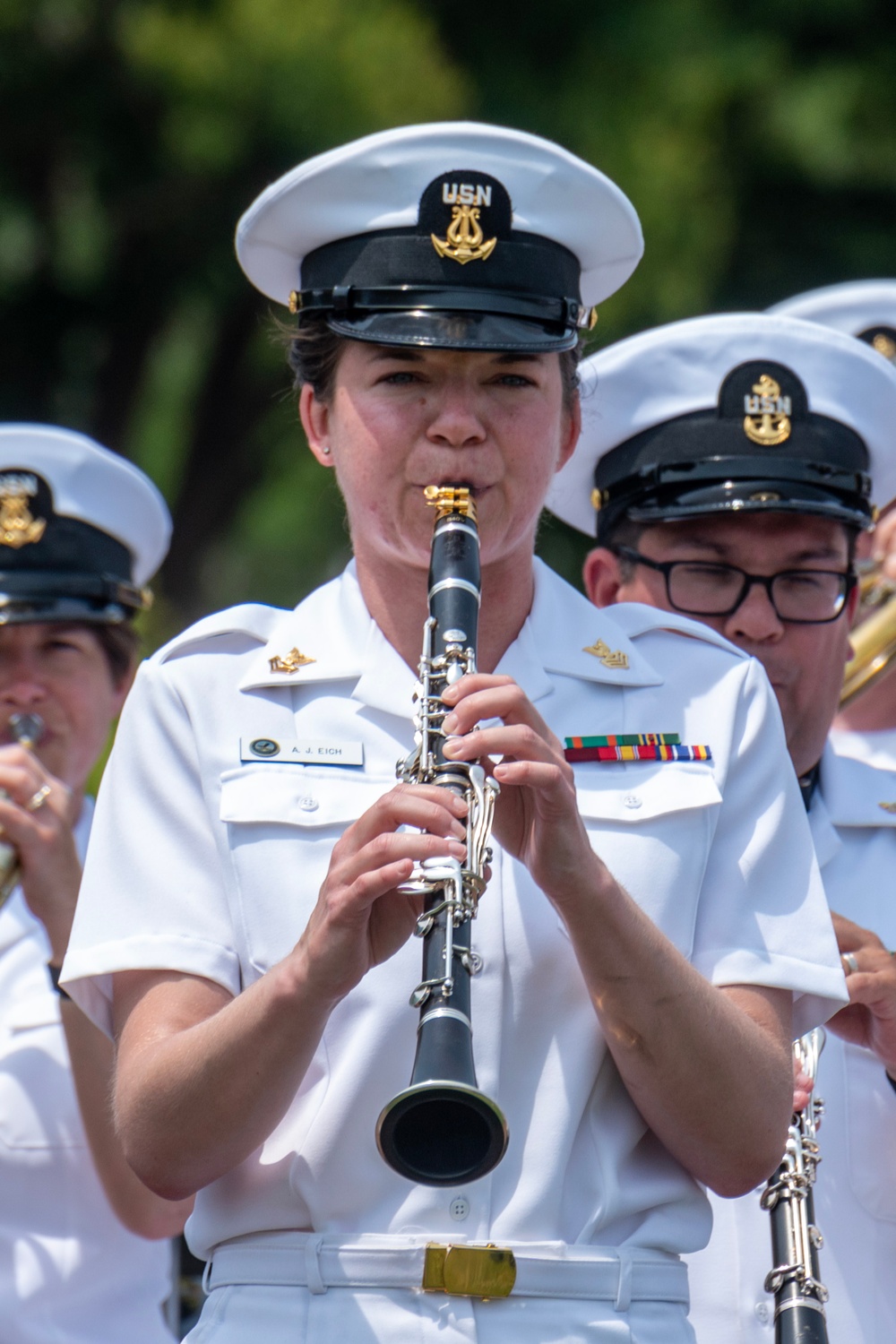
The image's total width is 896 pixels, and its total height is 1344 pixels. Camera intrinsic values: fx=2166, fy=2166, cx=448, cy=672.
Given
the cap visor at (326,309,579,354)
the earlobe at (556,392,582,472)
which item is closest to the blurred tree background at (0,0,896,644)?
the earlobe at (556,392,582,472)

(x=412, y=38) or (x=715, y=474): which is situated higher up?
(x=412, y=38)

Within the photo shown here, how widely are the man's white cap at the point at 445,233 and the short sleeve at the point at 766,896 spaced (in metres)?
0.69

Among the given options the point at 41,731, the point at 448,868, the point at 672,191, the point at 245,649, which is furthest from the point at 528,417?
the point at 672,191

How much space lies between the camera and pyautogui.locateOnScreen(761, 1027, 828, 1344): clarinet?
332cm

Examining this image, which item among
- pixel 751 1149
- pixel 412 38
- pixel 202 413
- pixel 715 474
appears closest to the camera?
pixel 751 1149

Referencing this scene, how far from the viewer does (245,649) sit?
10.6ft

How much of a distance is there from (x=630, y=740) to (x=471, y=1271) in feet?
2.60

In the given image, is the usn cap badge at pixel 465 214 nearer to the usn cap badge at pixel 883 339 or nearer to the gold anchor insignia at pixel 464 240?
the gold anchor insignia at pixel 464 240

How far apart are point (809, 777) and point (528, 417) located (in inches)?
52.9

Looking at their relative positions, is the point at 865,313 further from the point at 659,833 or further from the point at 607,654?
the point at 659,833

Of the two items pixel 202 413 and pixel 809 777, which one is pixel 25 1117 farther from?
pixel 202 413

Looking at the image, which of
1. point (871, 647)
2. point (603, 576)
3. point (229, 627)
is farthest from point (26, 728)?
point (871, 647)

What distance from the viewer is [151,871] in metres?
2.96

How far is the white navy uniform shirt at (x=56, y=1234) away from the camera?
4.42 meters
